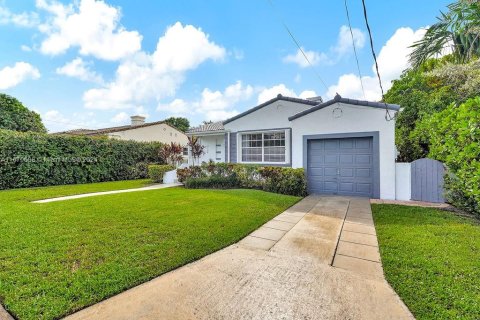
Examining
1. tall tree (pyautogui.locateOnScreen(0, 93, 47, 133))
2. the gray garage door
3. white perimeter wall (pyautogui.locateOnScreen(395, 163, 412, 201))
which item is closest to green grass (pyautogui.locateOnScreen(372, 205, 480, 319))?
white perimeter wall (pyautogui.locateOnScreen(395, 163, 412, 201))

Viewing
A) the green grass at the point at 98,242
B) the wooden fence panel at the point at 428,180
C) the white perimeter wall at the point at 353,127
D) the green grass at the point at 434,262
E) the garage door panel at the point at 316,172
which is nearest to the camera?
the green grass at the point at 434,262

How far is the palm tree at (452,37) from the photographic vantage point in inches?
201

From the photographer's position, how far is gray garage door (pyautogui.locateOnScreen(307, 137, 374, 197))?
9414 mm

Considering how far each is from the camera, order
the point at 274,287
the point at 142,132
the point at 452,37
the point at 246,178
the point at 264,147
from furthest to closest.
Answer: the point at 142,132, the point at 264,147, the point at 246,178, the point at 452,37, the point at 274,287

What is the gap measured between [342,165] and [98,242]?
914cm

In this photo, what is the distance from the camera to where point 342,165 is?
32.4 ft

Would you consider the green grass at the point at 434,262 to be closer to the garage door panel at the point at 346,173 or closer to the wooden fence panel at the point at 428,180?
the wooden fence panel at the point at 428,180

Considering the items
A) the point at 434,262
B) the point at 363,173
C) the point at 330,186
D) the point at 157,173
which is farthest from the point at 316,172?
the point at 157,173

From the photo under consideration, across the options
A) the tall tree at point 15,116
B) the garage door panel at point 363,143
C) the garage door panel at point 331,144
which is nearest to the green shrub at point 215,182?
the garage door panel at point 331,144

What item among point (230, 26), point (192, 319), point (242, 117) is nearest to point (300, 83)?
point (242, 117)

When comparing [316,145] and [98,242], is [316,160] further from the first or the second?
[98,242]

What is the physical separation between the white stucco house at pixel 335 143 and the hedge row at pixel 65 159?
9.73 meters

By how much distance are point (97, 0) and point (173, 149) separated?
9502mm

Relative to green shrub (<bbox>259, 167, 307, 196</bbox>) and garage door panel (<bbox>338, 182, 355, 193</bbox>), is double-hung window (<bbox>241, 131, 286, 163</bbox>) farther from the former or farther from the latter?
garage door panel (<bbox>338, 182, 355, 193</bbox>)
